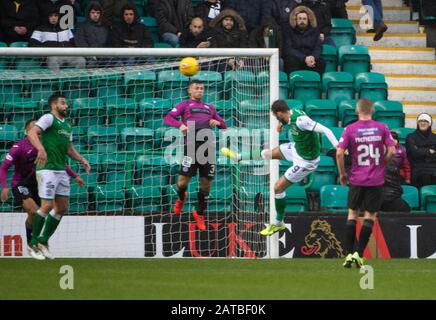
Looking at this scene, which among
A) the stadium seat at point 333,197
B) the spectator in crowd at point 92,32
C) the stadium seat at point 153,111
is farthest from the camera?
the spectator in crowd at point 92,32

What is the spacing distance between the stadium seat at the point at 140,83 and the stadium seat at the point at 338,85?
333cm

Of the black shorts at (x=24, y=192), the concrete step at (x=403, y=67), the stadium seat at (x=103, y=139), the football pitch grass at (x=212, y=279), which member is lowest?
the football pitch grass at (x=212, y=279)

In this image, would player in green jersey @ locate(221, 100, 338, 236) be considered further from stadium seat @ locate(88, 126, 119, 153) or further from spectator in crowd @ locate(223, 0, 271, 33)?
spectator in crowd @ locate(223, 0, 271, 33)

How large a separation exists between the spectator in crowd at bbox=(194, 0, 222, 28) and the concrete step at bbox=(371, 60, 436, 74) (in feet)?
9.82

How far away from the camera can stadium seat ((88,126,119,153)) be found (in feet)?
57.6

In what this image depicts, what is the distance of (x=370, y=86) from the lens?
20391 mm

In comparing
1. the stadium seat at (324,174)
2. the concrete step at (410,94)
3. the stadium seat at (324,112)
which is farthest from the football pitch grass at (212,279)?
the concrete step at (410,94)

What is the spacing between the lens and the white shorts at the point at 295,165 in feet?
53.2

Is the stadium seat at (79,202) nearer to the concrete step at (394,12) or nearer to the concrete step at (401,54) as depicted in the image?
the concrete step at (401,54)

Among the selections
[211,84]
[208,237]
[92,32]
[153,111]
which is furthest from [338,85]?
[208,237]

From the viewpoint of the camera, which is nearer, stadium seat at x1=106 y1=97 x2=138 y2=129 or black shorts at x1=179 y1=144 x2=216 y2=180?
black shorts at x1=179 y1=144 x2=216 y2=180

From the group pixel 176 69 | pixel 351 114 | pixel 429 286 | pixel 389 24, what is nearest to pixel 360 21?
pixel 389 24

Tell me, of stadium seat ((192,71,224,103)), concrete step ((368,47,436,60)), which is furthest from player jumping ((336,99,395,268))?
concrete step ((368,47,436,60))

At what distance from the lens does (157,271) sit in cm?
1359
